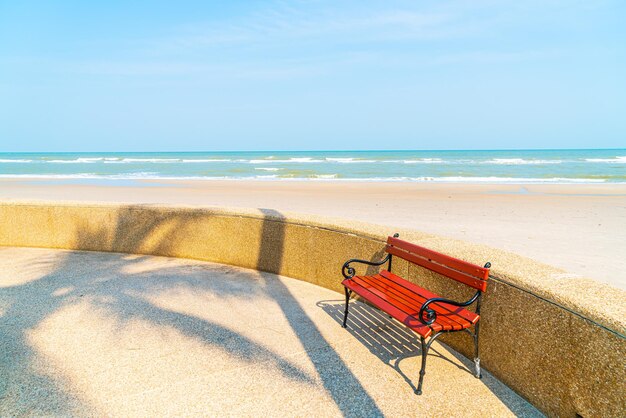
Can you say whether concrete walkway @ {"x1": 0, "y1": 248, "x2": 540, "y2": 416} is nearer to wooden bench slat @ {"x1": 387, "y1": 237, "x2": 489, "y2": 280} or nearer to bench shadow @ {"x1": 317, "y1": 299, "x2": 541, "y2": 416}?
bench shadow @ {"x1": 317, "y1": 299, "x2": 541, "y2": 416}

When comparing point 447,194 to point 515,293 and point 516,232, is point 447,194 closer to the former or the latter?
point 516,232

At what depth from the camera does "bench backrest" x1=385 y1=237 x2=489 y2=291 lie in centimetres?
297

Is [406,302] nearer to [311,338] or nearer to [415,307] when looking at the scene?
[415,307]

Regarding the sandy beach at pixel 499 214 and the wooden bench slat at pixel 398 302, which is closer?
the wooden bench slat at pixel 398 302

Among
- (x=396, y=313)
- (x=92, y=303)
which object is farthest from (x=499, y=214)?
(x=92, y=303)

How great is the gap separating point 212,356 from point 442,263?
6.35ft

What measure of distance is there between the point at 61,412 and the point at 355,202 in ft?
39.4

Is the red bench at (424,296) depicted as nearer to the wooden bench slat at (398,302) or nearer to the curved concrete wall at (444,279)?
the wooden bench slat at (398,302)

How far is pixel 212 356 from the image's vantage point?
3.36 metres

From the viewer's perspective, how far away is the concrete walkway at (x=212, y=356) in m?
2.78

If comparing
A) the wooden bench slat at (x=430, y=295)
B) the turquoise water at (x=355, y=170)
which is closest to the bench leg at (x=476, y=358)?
the wooden bench slat at (x=430, y=295)

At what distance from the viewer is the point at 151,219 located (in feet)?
20.0

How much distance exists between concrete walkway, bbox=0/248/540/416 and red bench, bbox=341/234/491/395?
0.28 meters

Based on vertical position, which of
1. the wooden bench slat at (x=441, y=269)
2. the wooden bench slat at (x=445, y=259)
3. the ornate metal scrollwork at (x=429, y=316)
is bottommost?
the ornate metal scrollwork at (x=429, y=316)
